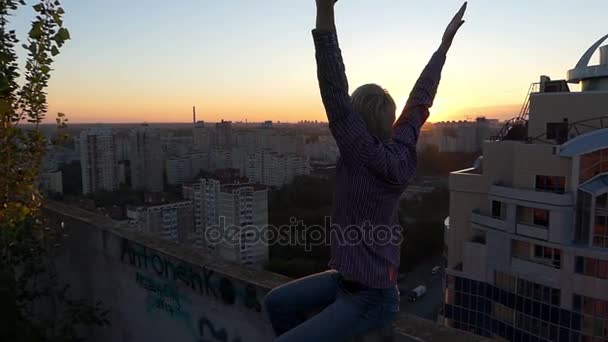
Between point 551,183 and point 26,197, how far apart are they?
27.9 ft

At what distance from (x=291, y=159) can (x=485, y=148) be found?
2486 centimetres

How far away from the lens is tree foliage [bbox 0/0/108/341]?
1582 mm

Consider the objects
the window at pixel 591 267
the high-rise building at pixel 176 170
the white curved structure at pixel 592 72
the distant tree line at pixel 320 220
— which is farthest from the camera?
the high-rise building at pixel 176 170

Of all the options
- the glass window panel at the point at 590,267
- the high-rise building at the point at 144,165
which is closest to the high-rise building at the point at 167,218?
the high-rise building at the point at 144,165

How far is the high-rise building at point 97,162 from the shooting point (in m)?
30.8

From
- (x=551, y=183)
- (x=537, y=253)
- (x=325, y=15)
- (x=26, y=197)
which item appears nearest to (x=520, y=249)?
(x=537, y=253)

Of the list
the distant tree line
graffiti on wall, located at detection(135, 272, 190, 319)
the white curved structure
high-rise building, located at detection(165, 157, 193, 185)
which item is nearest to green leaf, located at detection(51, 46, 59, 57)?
graffiti on wall, located at detection(135, 272, 190, 319)

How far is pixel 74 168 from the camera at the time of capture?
114ft

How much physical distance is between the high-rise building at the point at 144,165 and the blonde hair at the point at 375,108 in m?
33.3

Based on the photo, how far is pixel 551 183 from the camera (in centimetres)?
843

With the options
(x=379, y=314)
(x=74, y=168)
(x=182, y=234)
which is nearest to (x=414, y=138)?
(x=379, y=314)

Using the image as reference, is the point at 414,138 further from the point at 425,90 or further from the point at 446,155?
the point at 446,155

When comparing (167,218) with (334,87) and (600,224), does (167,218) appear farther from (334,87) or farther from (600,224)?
(334,87)

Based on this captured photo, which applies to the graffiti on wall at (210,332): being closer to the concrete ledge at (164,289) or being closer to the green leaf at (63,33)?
the concrete ledge at (164,289)
